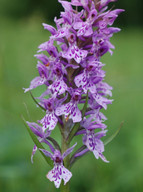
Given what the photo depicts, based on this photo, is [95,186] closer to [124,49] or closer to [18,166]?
[18,166]

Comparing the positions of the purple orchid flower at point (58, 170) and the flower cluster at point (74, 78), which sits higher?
the flower cluster at point (74, 78)

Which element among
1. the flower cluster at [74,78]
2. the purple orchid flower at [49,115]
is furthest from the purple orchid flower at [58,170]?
the purple orchid flower at [49,115]

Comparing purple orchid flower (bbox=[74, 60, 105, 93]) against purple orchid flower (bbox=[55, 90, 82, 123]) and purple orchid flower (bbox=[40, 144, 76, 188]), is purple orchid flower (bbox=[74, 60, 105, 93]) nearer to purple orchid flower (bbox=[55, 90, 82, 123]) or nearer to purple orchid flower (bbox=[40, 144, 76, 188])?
purple orchid flower (bbox=[55, 90, 82, 123])

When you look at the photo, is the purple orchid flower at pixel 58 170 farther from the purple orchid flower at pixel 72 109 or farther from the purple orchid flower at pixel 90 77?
the purple orchid flower at pixel 90 77

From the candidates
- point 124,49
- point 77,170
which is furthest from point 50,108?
point 124,49

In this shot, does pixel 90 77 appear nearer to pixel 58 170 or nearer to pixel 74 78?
pixel 74 78

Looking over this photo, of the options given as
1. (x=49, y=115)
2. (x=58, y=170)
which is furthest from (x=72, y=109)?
(x=58, y=170)

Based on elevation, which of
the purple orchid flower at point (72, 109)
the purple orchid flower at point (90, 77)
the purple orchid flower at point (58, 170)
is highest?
the purple orchid flower at point (90, 77)

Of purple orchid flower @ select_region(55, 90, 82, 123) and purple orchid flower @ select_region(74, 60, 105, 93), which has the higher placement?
purple orchid flower @ select_region(74, 60, 105, 93)

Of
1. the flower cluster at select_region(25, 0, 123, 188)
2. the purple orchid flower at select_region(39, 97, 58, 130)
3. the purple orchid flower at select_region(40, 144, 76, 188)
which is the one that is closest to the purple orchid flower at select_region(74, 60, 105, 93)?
the flower cluster at select_region(25, 0, 123, 188)
